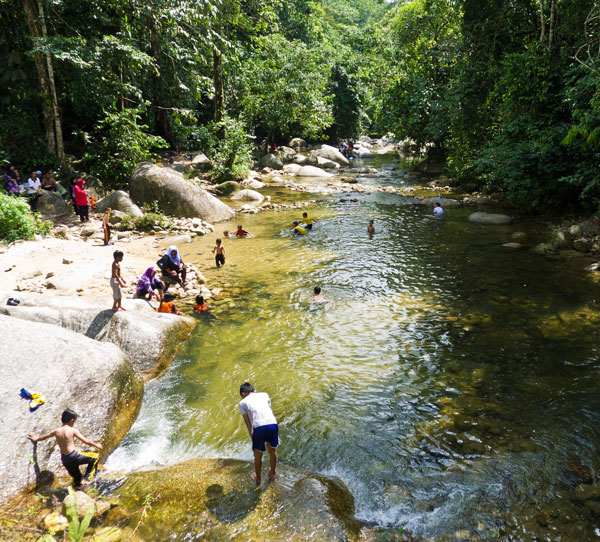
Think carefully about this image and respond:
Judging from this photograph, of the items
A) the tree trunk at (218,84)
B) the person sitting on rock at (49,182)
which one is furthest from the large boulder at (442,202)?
the person sitting on rock at (49,182)

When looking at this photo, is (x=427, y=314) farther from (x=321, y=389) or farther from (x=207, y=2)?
(x=207, y=2)

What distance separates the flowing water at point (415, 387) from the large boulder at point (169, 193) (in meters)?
6.29

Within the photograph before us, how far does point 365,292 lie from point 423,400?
5.03m

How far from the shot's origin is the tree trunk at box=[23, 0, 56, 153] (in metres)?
17.5

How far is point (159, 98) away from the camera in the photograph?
2725 centimetres

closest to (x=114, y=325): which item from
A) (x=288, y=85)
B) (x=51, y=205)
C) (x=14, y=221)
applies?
(x=14, y=221)

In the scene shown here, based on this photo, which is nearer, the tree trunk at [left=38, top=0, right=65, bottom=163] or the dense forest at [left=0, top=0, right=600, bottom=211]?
the dense forest at [left=0, top=0, right=600, bottom=211]

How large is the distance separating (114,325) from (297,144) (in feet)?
140

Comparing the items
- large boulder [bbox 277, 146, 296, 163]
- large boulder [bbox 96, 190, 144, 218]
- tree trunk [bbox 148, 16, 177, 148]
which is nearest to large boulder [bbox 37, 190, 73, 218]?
large boulder [bbox 96, 190, 144, 218]

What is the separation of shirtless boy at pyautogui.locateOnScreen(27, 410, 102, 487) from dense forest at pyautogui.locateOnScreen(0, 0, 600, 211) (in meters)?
9.19

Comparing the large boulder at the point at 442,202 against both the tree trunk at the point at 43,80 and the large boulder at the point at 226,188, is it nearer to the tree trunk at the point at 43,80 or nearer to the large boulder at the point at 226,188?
the large boulder at the point at 226,188

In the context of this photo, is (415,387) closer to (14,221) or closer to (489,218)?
(489,218)

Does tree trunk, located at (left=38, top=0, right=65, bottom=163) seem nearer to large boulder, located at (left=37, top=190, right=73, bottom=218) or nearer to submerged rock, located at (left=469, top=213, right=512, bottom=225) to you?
large boulder, located at (left=37, top=190, right=73, bottom=218)

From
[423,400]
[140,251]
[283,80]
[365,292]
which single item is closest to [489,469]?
[423,400]
